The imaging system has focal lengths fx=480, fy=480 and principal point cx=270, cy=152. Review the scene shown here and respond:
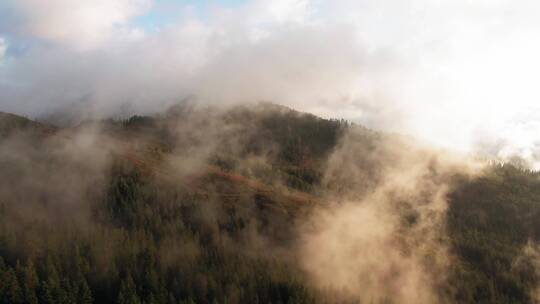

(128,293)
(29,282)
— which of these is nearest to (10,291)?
(29,282)

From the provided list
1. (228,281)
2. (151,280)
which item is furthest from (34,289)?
(228,281)

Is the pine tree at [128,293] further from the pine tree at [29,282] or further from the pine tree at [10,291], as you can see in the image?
the pine tree at [10,291]

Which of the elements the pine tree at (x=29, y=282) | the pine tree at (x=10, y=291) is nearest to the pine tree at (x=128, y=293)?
the pine tree at (x=29, y=282)

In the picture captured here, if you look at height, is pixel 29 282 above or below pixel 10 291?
above

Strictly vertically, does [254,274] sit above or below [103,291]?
above

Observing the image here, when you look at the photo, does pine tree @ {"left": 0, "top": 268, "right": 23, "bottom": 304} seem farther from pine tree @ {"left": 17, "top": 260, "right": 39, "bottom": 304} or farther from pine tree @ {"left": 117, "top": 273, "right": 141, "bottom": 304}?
pine tree @ {"left": 117, "top": 273, "right": 141, "bottom": 304}

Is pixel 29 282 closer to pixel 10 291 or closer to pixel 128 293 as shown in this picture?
pixel 10 291

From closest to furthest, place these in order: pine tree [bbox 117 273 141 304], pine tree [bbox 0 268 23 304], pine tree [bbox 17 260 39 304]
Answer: pine tree [bbox 0 268 23 304] → pine tree [bbox 17 260 39 304] → pine tree [bbox 117 273 141 304]

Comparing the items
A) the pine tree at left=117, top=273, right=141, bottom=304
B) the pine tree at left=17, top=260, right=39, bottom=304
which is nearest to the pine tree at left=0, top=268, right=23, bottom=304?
the pine tree at left=17, top=260, right=39, bottom=304

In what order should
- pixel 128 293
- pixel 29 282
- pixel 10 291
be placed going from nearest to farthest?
pixel 10 291
pixel 29 282
pixel 128 293

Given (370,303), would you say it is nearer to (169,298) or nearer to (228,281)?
(228,281)

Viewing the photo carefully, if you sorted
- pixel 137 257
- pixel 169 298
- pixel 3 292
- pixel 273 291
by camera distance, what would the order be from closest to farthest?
pixel 3 292 → pixel 169 298 → pixel 273 291 → pixel 137 257
